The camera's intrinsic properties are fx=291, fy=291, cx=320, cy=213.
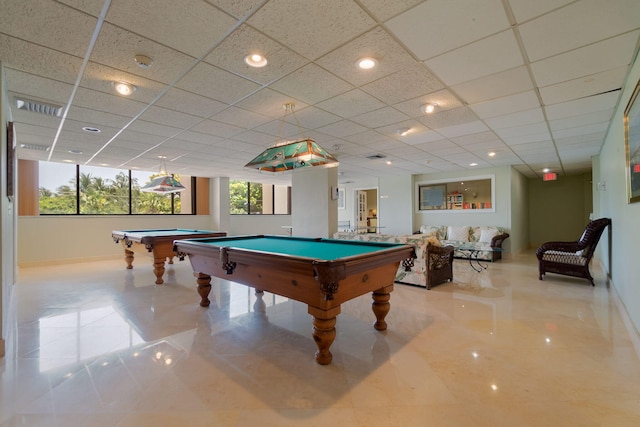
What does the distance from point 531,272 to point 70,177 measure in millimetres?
10862

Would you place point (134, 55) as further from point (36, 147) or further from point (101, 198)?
point (101, 198)

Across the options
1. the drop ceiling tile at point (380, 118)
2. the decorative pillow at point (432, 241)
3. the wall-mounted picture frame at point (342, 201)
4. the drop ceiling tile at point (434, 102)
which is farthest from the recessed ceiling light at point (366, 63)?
the wall-mounted picture frame at point (342, 201)

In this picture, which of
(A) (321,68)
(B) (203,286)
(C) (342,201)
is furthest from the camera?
(C) (342,201)

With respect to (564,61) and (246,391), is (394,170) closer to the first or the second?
(564,61)

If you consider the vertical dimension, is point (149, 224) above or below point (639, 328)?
above

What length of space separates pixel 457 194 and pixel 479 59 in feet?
22.9

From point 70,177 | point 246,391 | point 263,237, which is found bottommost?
point 246,391

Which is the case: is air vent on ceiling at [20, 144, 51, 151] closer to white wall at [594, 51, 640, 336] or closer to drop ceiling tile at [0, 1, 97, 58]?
drop ceiling tile at [0, 1, 97, 58]

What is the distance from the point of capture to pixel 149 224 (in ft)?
28.1

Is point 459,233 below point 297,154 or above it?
below

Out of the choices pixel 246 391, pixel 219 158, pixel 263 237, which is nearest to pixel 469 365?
pixel 246 391

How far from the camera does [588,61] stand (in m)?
2.46

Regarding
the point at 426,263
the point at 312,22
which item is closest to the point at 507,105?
the point at 426,263

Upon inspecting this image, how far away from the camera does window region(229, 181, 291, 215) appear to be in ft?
36.6
